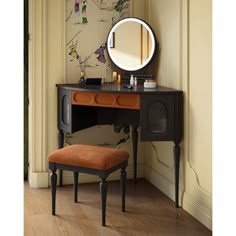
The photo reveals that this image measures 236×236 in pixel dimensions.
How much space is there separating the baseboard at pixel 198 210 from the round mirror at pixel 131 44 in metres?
1.15

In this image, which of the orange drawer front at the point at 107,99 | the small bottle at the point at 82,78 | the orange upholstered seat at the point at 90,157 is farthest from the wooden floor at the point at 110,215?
the small bottle at the point at 82,78

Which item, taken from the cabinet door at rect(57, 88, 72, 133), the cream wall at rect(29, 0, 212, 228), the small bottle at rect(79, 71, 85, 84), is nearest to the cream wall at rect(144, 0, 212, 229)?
the cream wall at rect(29, 0, 212, 228)

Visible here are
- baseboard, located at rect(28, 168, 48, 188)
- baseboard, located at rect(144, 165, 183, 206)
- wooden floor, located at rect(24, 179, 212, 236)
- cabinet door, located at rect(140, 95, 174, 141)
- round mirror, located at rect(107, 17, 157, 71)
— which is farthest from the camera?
baseboard, located at rect(28, 168, 48, 188)

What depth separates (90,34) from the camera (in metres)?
3.75

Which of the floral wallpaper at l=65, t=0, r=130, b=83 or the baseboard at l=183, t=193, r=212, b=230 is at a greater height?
the floral wallpaper at l=65, t=0, r=130, b=83

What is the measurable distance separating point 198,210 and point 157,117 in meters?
0.66

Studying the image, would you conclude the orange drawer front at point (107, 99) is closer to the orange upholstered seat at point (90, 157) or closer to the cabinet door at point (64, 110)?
the cabinet door at point (64, 110)

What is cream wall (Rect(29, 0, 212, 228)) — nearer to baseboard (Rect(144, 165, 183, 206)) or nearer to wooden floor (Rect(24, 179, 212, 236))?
baseboard (Rect(144, 165, 183, 206))

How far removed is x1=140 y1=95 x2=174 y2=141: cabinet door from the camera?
9.89 feet

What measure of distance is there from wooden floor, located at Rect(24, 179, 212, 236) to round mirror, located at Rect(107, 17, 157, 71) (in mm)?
1015

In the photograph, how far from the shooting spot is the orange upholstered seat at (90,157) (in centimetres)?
281
